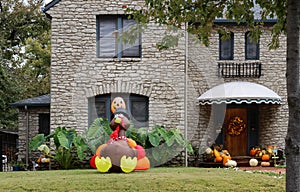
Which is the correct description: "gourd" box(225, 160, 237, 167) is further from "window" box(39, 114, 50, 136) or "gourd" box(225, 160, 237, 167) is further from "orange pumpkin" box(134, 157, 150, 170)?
"window" box(39, 114, 50, 136)

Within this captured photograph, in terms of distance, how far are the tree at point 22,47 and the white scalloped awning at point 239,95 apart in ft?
45.4

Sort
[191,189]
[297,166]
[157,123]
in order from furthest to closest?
[157,123]
[191,189]
[297,166]

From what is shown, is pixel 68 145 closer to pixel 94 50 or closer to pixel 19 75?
pixel 94 50

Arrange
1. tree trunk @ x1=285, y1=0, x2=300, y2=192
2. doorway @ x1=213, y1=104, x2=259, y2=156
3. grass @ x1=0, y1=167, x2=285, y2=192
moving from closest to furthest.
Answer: tree trunk @ x1=285, y1=0, x2=300, y2=192, grass @ x1=0, y1=167, x2=285, y2=192, doorway @ x1=213, y1=104, x2=259, y2=156

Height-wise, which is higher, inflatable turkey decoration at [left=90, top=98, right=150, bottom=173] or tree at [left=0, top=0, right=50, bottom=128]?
tree at [left=0, top=0, right=50, bottom=128]

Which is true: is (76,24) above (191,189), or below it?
above

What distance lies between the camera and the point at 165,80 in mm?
20672

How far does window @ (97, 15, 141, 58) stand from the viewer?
2081 centimetres

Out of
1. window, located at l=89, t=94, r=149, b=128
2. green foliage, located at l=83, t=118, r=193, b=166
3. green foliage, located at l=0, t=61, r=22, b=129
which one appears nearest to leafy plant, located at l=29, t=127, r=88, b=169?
green foliage, located at l=83, t=118, r=193, b=166

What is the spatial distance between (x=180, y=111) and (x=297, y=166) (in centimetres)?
1350

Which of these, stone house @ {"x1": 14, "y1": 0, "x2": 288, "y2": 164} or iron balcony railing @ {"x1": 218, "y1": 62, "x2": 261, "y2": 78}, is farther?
iron balcony railing @ {"x1": 218, "y1": 62, "x2": 261, "y2": 78}

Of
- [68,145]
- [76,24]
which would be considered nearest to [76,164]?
[68,145]

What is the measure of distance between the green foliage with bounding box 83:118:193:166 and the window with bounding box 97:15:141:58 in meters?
2.71

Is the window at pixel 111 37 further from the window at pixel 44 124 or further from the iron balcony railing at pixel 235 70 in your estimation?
the window at pixel 44 124
